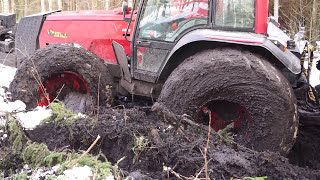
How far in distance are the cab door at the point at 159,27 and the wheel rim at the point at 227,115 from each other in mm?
839

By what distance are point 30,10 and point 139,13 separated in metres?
21.0

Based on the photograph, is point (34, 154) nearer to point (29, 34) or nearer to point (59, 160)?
point (59, 160)

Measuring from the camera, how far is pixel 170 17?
372cm

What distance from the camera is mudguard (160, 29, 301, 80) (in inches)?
120

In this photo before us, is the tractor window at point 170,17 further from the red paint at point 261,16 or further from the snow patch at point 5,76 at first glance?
the snow patch at point 5,76

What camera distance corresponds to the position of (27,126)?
10.7 ft

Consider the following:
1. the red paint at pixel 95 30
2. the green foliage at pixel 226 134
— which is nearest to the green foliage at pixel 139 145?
the green foliage at pixel 226 134

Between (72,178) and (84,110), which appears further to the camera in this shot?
(84,110)

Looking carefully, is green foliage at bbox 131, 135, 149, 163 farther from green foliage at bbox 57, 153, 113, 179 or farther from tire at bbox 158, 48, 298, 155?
tire at bbox 158, 48, 298, 155

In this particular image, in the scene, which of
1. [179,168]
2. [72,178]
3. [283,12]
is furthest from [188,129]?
[283,12]

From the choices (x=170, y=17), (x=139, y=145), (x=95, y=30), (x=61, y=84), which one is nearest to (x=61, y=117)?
(x=139, y=145)

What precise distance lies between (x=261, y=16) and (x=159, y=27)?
1162 millimetres

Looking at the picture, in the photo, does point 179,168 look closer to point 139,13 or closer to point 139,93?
point 139,93

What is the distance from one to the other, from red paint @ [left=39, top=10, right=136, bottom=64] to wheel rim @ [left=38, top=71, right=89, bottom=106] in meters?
0.54
